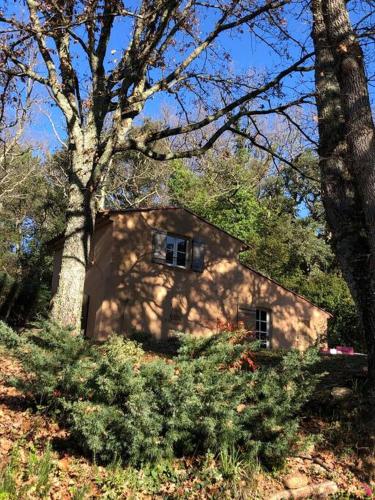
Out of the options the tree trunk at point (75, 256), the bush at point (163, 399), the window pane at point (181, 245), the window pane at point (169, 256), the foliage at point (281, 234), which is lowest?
the bush at point (163, 399)

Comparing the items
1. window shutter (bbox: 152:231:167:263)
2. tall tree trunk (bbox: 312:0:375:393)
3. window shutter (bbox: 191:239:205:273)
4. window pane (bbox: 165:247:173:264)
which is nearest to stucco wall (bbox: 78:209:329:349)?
window shutter (bbox: 152:231:167:263)

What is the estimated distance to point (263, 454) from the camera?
198 inches

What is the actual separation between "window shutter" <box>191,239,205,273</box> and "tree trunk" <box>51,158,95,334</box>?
30.0 feet

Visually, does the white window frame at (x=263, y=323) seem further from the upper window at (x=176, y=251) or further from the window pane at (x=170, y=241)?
the window pane at (x=170, y=241)

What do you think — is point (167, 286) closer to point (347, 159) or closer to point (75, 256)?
point (75, 256)

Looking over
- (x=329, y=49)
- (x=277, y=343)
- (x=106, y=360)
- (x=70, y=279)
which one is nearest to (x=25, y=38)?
(x=70, y=279)

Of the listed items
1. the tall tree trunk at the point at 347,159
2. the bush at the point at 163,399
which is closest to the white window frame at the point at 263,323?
the tall tree trunk at the point at 347,159

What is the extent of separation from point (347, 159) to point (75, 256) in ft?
15.9

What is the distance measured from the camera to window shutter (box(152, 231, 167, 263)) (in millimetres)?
17359

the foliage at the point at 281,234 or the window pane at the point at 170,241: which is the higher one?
the foliage at the point at 281,234

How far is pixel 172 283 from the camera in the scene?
17.8 m

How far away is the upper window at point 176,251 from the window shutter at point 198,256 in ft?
1.11

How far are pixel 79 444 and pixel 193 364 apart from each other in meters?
1.34

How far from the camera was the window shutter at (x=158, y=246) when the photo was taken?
1736 cm
